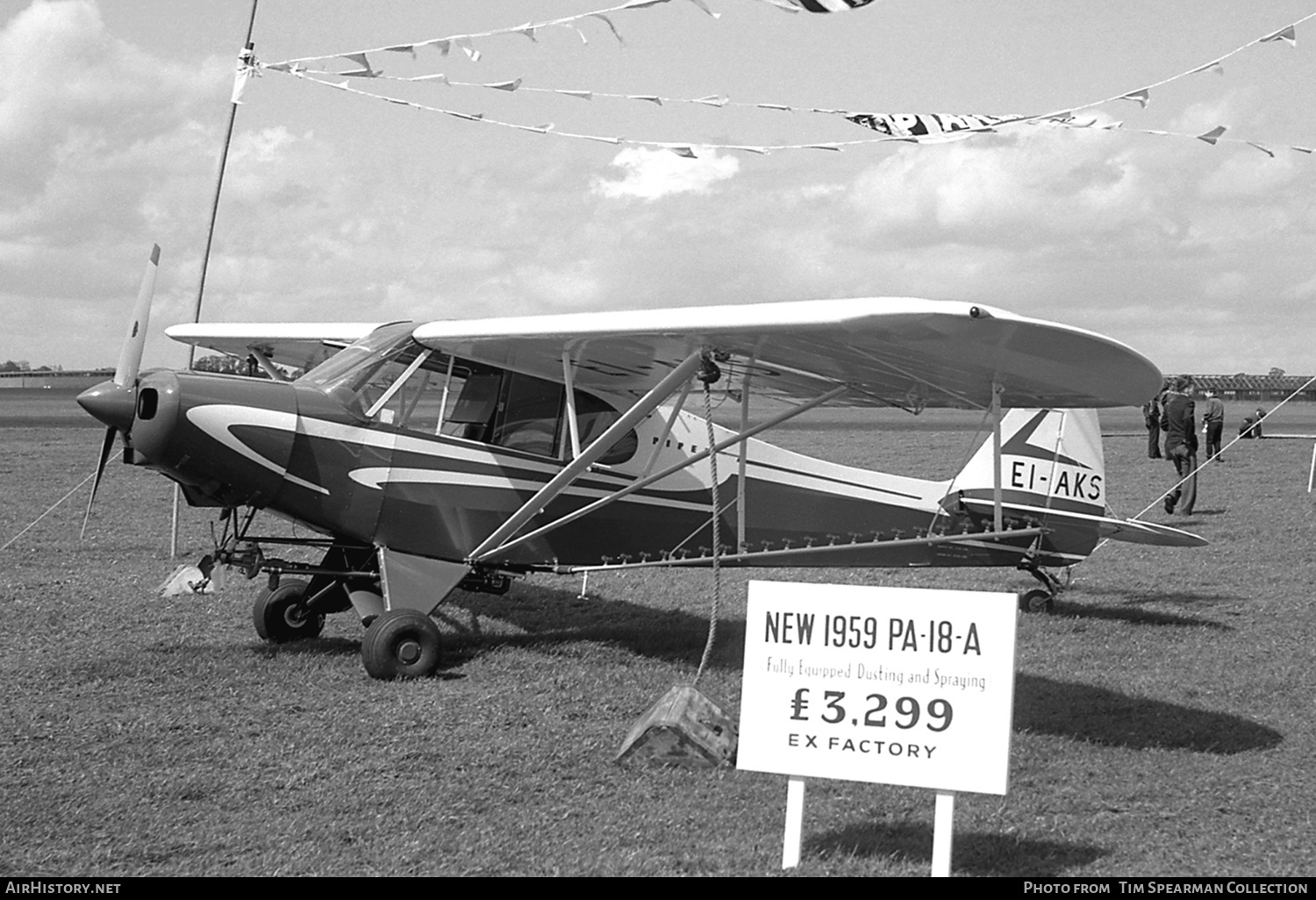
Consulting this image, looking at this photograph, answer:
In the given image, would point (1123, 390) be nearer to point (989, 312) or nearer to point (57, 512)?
point (989, 312)

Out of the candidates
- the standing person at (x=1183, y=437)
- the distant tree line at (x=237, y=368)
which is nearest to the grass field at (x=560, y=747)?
the distant tree line at (x=237, y=368)

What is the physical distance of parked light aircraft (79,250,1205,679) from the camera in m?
7.41

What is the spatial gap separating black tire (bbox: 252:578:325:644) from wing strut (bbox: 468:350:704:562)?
1.51 meters

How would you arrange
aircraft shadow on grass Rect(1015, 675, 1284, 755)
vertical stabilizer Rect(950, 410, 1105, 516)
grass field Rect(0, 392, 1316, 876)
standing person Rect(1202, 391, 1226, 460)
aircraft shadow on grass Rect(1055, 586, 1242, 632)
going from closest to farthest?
grass field Rect(0, 392, 1316, 876), aircraft shadow on grass Rect(1015, 675, 1284, 755), aircraft shadow on grass Rect(1055, 586, 1242, 632), vertical stabilizer Rect(950, 410, 1105, 516), standing person Rect(1202, 391, 1226, 460)

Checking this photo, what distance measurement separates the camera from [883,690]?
4.80 m

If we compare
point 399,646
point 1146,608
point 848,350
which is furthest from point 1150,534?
→ point 399,646

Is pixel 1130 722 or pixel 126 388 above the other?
pixel 126 388

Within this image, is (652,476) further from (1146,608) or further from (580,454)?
(1146,608)

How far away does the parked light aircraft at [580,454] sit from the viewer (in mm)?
7414

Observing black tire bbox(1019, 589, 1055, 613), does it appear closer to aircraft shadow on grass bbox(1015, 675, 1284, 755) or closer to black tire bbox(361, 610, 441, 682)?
aircraft shadow on grass bbox(1015, 675, 1284, 755)

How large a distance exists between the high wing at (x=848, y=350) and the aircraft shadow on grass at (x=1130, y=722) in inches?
73.4

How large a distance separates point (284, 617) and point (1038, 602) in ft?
20.8

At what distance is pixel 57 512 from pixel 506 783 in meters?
14.0

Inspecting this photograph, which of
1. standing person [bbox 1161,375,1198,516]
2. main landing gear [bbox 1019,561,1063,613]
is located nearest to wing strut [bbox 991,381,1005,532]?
main landing gear [bbox 1019,561,1063,613]
